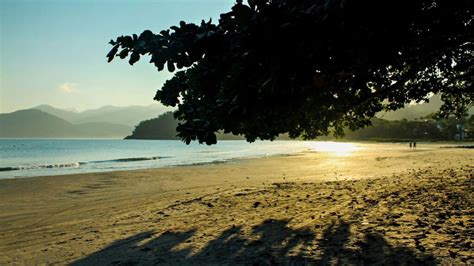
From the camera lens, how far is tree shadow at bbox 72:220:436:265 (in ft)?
17.9

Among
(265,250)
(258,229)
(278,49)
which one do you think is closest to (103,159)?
(258,229)

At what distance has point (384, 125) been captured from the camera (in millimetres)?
148750

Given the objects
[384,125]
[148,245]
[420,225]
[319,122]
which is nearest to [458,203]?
[420,225]

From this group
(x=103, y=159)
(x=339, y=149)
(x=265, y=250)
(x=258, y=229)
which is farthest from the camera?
(x=339, y=149)

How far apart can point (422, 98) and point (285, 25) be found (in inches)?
445

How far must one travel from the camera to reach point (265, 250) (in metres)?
6.07

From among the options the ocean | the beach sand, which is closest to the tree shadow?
the beach sand

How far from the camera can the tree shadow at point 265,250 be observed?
5441mm

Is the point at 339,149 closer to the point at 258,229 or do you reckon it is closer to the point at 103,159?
the point at 103,159

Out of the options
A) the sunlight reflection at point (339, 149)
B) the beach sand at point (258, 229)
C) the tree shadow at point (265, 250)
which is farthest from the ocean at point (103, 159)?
the tree shadow at point (265, 250)

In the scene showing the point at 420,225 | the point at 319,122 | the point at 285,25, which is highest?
the point at 285,25

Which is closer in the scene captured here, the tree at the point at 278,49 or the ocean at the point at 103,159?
the tree at the point at 278,49

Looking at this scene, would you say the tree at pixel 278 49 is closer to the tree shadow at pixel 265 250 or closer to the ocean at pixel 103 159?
the tree shadow at pixel 265 250

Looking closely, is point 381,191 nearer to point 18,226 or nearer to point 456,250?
point 456,250
